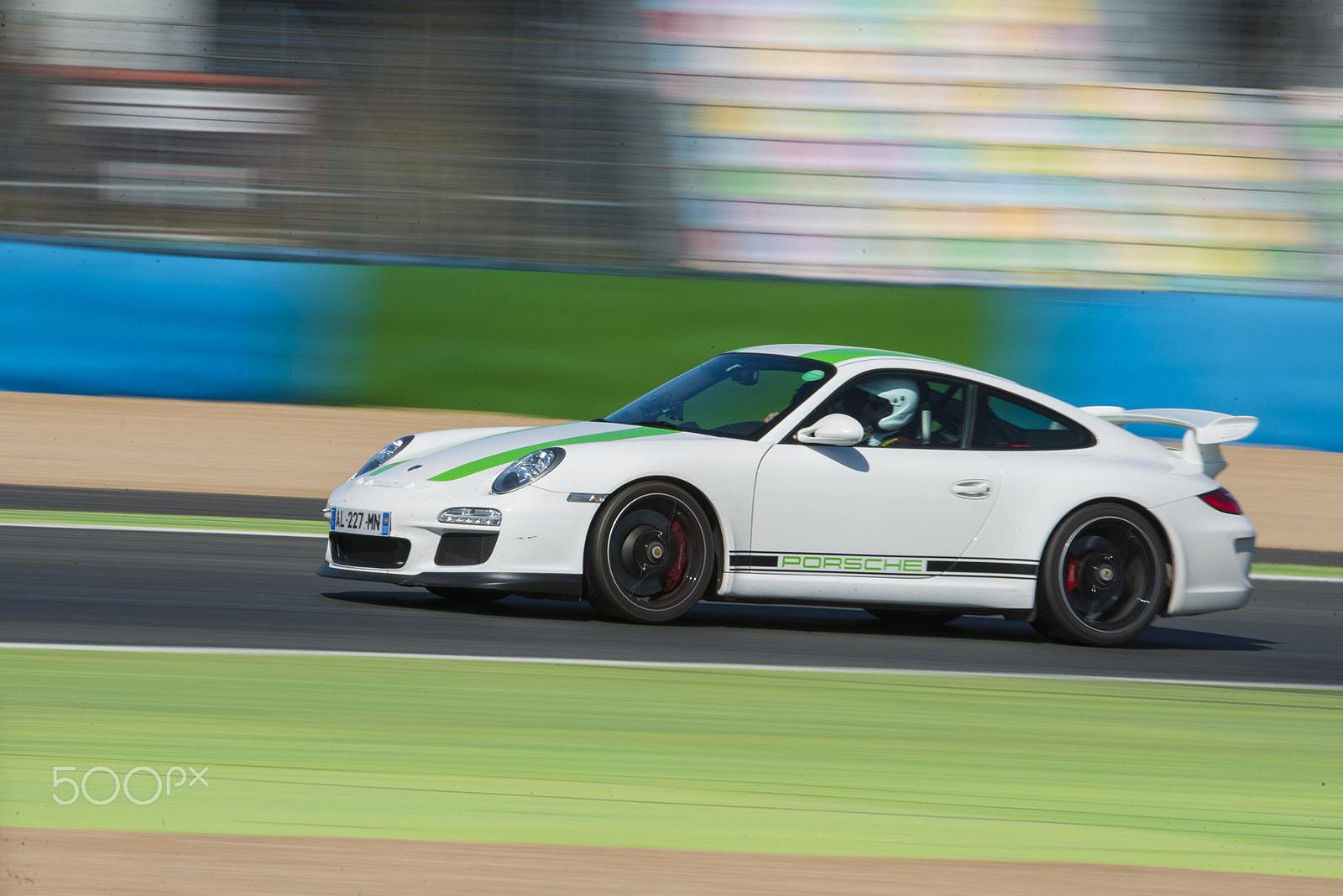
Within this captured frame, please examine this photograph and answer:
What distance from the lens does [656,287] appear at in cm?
1323

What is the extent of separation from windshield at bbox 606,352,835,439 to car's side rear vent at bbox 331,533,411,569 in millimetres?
1173

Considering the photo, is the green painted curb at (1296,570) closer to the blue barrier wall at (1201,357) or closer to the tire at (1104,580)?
the blue barrier wall at (1201,357)

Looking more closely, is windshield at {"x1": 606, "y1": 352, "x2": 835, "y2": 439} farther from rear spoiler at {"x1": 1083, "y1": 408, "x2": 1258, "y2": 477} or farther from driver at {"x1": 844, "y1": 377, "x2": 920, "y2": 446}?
rear spoiler at {"x1": 1083, "y1": 408, "x2": 1258, "y2": 477}

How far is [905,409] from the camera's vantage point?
7.33 meters

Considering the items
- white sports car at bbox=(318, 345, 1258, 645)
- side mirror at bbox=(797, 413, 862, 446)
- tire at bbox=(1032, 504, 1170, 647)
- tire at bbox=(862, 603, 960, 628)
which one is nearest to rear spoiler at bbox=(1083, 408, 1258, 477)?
white sports car at bbox=(318, 345, 1258, 645)

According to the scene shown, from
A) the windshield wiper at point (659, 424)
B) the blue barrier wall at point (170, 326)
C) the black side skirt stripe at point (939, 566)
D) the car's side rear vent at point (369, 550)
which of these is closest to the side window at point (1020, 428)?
the black side skirt stripe at point (939, 566)

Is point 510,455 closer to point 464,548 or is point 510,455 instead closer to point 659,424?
point 464,548

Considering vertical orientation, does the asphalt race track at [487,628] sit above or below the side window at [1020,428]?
below

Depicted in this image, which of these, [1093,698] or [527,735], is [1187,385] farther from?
[527,735]

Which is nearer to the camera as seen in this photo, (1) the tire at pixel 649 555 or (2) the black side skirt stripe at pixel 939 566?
(1) the tire at pixel 649 555

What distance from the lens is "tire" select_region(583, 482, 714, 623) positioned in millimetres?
6773

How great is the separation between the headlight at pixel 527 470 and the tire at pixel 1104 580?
2.16 m

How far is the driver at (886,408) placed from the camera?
23.8 feet

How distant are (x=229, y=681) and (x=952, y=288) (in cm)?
872
